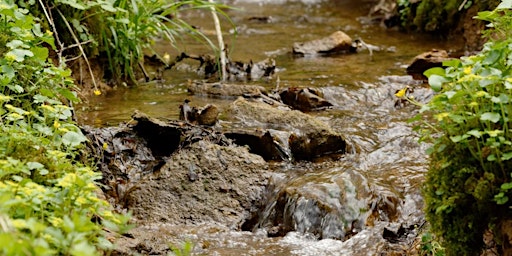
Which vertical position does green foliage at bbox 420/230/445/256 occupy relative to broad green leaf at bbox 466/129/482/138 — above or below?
below

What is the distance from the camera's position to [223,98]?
5.73 metres

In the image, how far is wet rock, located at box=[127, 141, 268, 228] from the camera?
3908 millimetres

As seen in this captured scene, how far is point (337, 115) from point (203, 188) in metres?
1.82

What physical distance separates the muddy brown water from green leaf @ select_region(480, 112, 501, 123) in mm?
1339

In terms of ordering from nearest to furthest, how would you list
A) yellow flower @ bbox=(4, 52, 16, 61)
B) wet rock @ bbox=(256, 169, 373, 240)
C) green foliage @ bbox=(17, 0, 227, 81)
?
yellow flower @ bbox=(4, 52, 16, 61) → wet rock @ bbox=(256, 169, 373, 240) → green foliage @ bbox=(17, 0, 227, 81)

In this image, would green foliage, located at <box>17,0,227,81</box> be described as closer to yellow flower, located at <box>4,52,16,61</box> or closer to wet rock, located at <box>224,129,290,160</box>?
wet rock, located at <box>224,129,290,160</box>

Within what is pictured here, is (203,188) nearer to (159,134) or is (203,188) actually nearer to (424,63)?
(159,134)

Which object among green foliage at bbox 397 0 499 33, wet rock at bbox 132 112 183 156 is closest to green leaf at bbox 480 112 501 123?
wet rock at bbox 132 112 183 156

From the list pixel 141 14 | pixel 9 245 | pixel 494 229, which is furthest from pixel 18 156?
pixel 141 14

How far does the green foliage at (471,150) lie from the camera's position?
236cm

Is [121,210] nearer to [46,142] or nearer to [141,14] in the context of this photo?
[46,142]

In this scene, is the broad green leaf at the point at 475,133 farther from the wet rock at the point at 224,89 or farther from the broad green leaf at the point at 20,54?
the wet rock at the point at 224,89

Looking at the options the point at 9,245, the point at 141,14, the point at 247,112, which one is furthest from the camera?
the point at 141,14

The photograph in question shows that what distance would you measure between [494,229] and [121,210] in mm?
2374
